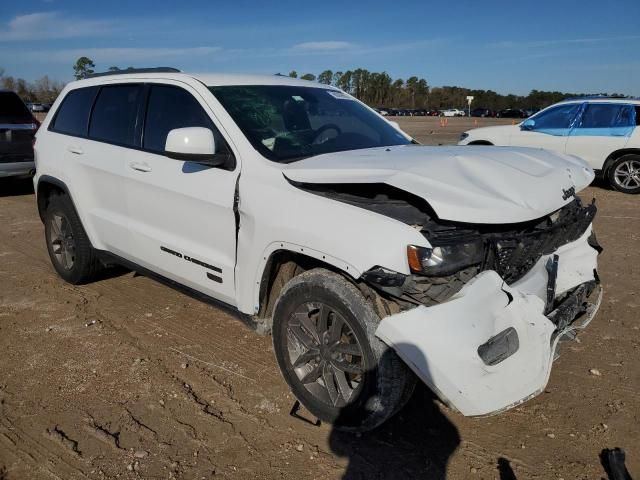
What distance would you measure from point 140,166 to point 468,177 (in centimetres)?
236

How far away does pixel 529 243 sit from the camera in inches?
115

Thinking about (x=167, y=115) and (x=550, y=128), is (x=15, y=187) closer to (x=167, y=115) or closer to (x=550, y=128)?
(x=167, y=115)

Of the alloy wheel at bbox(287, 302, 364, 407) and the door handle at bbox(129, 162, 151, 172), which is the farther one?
the door handle at bbox(129, 162, 151, 172)

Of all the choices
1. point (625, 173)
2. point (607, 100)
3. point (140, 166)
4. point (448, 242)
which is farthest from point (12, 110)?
point (625, 173)

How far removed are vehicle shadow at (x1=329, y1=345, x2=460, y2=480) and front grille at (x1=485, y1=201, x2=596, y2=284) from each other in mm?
940

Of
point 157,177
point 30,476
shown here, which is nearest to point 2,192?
point 157,177

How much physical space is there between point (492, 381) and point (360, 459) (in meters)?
0.84

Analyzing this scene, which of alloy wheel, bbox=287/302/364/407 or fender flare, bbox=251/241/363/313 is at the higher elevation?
fender flare, bbox=251/241/363/313

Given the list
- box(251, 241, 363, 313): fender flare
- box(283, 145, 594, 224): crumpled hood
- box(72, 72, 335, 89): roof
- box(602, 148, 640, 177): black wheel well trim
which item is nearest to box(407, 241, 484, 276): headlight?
box(283, 145, 594, 224): crumpled hood

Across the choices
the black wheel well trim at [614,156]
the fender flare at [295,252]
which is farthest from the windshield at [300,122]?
the black wheel well trim at [614,156]

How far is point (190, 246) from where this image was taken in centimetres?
366

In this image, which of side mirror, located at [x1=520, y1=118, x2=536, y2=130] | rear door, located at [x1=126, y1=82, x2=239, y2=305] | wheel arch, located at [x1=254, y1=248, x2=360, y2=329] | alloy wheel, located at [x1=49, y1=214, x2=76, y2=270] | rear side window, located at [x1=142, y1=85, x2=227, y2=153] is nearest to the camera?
wheel arch, located at [x1=254, y1=248, x2=360, y2=329]

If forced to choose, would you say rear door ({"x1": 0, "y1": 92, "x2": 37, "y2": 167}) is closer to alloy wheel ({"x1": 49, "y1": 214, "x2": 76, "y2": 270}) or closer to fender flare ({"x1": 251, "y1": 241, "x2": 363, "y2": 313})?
alloy wheel ({"x1": 49, "y1": 214, "x2": 76, "y2": 270})

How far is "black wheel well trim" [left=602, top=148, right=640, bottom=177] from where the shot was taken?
1033 centimetres
